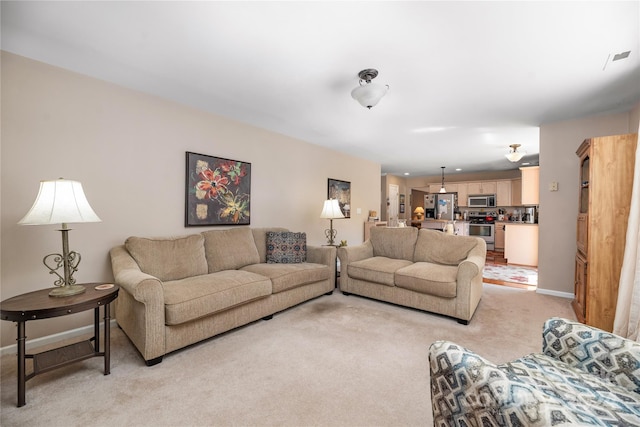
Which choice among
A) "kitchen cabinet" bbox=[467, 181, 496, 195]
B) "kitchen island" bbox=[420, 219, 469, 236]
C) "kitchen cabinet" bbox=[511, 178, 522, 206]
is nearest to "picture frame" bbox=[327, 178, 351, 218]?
"kitchen island" bbox=[420, 219, 469, 236]

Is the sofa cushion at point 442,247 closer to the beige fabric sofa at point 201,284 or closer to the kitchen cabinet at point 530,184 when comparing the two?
the beige fabric sofa at point 201,284

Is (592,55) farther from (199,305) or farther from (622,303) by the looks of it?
(199,305)

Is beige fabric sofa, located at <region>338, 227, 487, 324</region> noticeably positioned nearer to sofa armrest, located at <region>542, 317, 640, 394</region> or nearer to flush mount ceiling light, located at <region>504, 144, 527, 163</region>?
sofa armrest, located at <region>542, 317, 640, 394</region>

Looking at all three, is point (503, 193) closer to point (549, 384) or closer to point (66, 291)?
point (549, 384)

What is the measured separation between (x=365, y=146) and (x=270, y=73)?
2990 millimetres

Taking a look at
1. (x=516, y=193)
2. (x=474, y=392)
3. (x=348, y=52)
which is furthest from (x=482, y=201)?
(x=474, y=392)

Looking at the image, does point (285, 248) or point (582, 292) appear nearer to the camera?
point (582, 292)

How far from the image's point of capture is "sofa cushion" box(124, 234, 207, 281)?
2.58 metres

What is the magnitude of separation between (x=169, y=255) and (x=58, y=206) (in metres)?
1.02

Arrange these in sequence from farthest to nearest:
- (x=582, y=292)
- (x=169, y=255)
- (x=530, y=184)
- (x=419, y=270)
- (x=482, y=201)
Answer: (x=482, y=201)
(x=530, y=184)
(x=419, y=270)
(x=582, y=292)
(x=169, y=255)

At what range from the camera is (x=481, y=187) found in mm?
8109

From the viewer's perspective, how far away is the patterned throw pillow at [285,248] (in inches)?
140

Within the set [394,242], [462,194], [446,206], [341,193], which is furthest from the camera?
[446,206]

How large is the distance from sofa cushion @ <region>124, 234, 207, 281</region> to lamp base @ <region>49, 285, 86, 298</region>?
593mm
